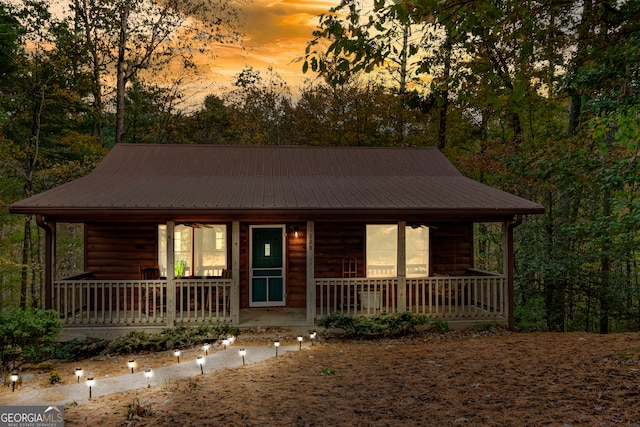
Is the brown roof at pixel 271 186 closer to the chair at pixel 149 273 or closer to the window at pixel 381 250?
the window at pixel 381 250

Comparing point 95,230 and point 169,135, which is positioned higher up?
point 169,135

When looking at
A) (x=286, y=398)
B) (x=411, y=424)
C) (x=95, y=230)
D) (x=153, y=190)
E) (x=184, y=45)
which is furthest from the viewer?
(x=184, y=45)

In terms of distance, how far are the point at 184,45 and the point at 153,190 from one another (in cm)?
1286

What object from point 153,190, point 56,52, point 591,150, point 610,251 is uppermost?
point 56,52

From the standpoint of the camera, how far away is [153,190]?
10.3 m

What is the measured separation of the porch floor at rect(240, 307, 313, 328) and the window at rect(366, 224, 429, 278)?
2.40 metres

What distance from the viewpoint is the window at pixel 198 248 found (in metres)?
11.4

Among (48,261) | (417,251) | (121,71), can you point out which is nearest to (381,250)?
(417,251)

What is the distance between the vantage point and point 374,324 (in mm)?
9203

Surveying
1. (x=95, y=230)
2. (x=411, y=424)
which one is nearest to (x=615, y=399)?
(x=411, y=424)

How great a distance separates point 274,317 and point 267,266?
5.65 ft

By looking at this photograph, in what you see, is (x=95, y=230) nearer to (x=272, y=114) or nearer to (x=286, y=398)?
(x=286, y=398)

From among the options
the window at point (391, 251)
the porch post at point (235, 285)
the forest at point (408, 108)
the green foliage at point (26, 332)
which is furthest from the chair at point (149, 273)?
the window at point (391, 251)

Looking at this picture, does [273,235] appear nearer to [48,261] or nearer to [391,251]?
[391,251]
